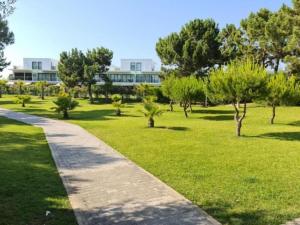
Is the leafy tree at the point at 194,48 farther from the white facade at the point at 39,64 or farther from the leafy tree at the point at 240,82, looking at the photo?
the white facade at the point at 39,64

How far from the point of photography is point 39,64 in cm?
7969

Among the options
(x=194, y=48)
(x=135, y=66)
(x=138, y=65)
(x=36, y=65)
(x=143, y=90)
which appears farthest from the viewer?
(x=36, y=65)

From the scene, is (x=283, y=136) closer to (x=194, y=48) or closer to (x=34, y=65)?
(x=194, y=48)

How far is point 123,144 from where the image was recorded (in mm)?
14461

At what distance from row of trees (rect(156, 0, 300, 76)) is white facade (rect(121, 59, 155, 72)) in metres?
34.6

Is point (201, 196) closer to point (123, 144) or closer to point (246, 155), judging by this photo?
point (246, 155)

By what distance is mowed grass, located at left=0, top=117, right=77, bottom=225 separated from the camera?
21.0 ft

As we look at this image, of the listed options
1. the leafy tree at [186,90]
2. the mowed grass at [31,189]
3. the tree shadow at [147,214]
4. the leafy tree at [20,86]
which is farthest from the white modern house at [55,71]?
the tree shadow at [147,214]

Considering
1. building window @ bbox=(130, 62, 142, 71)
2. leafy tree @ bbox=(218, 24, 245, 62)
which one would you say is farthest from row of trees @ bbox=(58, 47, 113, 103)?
building window @ bbox=(130, 62, 142, 71)

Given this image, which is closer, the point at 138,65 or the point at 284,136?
the point at 284,136

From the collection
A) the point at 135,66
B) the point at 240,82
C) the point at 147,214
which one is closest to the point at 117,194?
the point at 147,214

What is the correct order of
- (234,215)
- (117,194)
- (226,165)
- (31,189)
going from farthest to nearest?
(226,165)
(31,189)
(117,194)
(234,215)

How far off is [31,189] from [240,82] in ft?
34.9

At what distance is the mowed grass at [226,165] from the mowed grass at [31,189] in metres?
2.25
